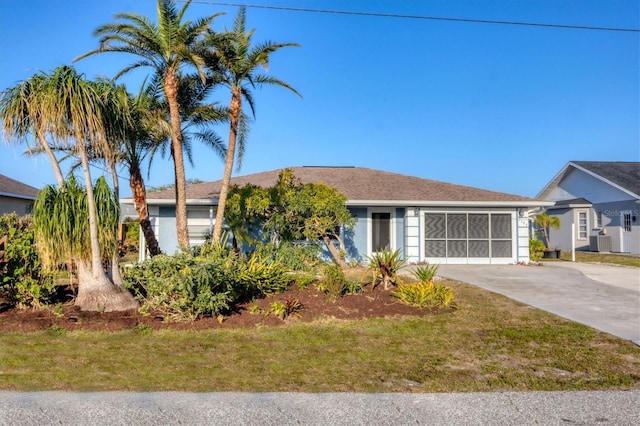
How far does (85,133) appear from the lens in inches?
316

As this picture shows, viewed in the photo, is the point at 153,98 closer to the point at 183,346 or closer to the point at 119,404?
the point at 183,346

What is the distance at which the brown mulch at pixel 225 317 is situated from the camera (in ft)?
24.0

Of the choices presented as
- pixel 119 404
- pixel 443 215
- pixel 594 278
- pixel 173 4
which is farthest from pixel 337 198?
pixel 119 404

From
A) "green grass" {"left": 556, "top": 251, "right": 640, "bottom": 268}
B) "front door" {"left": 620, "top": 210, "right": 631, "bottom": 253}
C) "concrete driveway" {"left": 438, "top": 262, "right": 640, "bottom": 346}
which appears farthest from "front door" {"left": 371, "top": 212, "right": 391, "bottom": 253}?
"front door" {"left": 620, "top": 210, "right": 631, "bottom": 253}

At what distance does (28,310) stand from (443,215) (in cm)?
1327

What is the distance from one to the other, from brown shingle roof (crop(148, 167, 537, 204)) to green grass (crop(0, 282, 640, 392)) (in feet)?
30.9

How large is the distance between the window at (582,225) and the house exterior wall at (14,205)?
28465mm

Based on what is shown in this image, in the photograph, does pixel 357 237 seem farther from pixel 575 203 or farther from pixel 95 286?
pixel 575 203

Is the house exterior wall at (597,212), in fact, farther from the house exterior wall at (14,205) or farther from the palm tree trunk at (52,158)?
the house exterior wall at (14,205)

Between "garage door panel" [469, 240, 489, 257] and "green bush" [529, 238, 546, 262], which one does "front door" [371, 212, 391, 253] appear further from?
"green bush" [529, 238, 546, 262]

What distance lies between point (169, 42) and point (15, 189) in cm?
1777

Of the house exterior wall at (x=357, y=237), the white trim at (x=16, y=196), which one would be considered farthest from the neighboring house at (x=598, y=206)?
the white trim at (x=16, y=196)

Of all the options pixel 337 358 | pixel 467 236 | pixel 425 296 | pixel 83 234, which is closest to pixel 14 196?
pixel 83 234

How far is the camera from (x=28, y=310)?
26.7 feet
